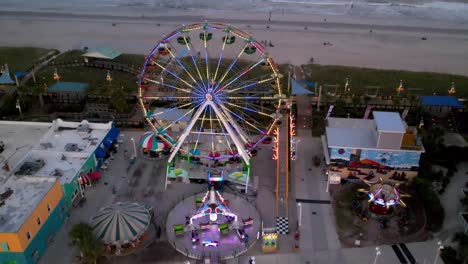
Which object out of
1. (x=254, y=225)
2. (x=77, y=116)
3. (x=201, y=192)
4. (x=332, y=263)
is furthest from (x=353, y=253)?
(x=77, y=116)

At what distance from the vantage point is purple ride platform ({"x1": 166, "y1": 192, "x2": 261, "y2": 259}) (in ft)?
111

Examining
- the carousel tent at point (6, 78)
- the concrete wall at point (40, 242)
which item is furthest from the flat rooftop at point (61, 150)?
the carousel tent at point (6, 78)

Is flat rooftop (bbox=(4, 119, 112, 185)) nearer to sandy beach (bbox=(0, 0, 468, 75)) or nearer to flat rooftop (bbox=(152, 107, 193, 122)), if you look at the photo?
flat rooftop (bbox=(152, 107, 193, 122))

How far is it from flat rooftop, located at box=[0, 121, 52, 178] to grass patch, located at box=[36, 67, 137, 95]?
10952mm

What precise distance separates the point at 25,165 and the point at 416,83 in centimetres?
4650

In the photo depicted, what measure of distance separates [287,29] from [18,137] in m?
48.9

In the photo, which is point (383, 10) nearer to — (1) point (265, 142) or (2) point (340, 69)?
(2) point (340, 69)

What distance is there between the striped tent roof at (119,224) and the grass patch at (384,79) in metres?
32.6

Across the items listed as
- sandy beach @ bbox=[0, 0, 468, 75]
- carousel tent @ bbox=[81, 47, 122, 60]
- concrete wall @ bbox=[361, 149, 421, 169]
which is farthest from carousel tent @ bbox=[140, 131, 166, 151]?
sandy beach @ bbox=[0, 0, 468, 75]

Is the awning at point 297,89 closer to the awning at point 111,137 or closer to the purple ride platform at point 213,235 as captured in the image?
the purple ride platform at point 213,235

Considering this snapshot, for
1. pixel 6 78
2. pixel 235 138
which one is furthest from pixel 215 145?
pixel 6 78

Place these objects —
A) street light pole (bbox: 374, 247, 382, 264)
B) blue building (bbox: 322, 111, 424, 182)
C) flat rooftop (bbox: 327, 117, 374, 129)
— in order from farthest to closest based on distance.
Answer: flat rooftop (bbox: 327, 117, 374, 129), blue building (bbox: 322, 111, 424, 182), street light pole (bbox: 374, 247, 382, 264)

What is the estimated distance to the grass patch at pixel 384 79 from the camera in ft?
192

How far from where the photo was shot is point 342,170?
4147 centimetres
